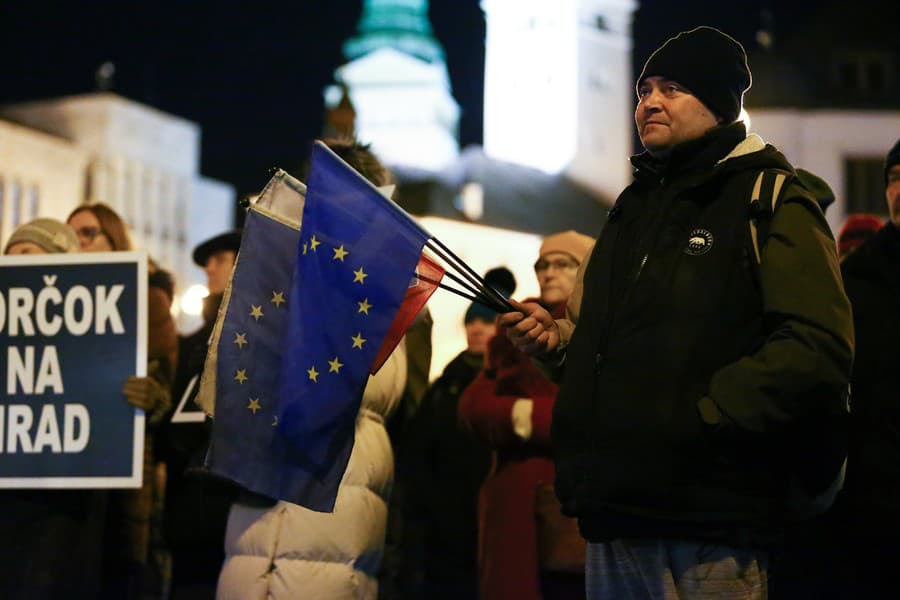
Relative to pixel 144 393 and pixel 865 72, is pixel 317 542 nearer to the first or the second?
pixel 144 393

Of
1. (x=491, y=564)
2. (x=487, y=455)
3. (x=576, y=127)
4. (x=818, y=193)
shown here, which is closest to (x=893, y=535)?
(x=818, y=193)

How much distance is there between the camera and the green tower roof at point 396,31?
326 ft

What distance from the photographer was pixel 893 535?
18.1ft

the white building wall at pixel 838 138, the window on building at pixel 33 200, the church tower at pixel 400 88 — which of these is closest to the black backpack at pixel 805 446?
the white building wall at pixel 838 138

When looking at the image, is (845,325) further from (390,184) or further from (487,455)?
(487,455)

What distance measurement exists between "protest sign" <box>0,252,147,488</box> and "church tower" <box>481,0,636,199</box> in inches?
2594

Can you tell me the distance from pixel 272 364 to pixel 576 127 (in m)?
70.6

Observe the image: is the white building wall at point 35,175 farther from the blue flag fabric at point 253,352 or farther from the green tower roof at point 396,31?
the blue flag fabric at point 253,352

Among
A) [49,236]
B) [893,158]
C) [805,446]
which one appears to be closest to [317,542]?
[805,446]

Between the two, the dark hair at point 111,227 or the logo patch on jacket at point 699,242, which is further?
the dark hair at point 111,227

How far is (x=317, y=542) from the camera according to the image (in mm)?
5832

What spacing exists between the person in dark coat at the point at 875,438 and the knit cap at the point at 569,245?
1.53 meters

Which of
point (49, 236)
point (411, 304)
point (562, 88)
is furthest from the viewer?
point (562, 88)

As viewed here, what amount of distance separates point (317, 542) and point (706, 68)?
2.36 meters
